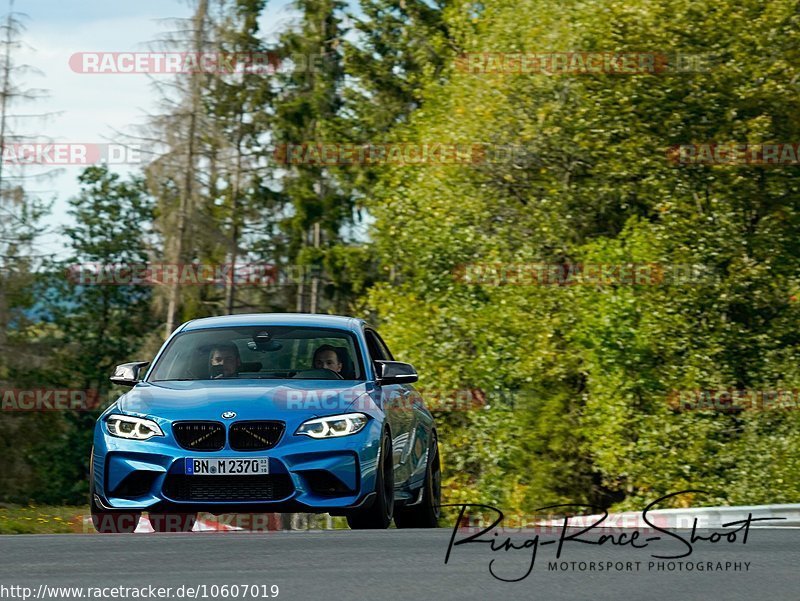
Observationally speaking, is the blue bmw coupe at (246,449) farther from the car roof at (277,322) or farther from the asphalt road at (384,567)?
the car roof at (277,322)

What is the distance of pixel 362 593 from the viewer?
6953 mm

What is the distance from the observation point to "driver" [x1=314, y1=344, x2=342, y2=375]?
11758mm

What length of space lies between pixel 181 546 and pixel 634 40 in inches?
1059

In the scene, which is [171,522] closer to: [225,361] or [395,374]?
[225,361]

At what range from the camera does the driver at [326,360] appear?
11758 millimetres

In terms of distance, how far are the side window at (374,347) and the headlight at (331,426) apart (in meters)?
1.90

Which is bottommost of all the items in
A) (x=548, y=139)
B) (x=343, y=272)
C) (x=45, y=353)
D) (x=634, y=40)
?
(x=45, y=353)

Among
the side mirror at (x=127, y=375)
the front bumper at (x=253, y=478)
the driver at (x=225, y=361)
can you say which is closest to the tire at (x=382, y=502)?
the front bumper at (x=253, y=478)

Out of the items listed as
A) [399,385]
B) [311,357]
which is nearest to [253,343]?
[311,357]

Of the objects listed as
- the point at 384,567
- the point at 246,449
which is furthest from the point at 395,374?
the point at 384,567

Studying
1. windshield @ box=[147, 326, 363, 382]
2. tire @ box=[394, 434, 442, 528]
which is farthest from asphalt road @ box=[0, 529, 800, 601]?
tire @ box=[394, 434, 442, 528]

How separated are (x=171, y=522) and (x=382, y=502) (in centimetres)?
201

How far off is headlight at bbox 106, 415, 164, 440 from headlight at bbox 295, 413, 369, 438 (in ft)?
3.30

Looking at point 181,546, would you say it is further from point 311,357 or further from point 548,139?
point 548,139
